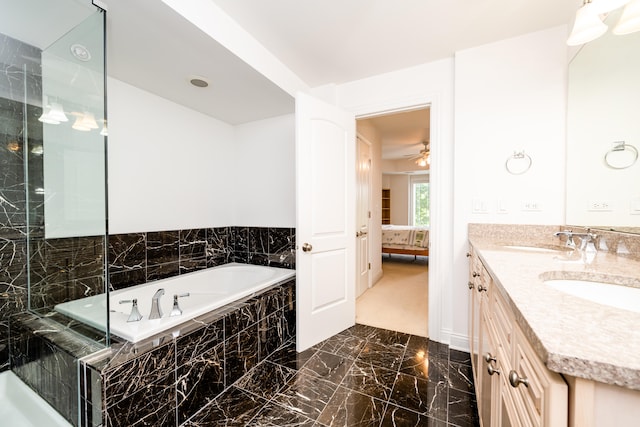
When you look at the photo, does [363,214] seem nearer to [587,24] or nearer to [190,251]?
[190,251]

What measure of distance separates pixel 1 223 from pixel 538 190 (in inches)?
143

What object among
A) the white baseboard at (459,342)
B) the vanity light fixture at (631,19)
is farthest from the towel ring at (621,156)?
the white baseboard at (459,342)

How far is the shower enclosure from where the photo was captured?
1.46 metres

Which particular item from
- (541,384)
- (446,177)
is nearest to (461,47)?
(446,177)

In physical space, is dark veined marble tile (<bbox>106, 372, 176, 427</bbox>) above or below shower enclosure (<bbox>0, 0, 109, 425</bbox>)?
below

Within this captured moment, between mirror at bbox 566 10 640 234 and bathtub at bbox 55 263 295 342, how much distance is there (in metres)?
2.17

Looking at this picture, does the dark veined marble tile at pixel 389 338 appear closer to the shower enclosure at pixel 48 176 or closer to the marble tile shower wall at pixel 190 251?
the marble tile shower wall at pixel 190 251

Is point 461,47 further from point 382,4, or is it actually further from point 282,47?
point 282,47

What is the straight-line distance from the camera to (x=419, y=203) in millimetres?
7543

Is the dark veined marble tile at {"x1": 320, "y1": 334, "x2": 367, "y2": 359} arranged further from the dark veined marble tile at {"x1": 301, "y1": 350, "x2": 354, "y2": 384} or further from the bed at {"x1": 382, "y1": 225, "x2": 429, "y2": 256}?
the bed at {"x1": 382, "y1": 225, "x2": 429, "y2": 256}

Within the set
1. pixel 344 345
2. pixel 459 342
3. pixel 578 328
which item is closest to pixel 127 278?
pixel 344 345

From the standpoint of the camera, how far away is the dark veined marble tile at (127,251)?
82.4 inches

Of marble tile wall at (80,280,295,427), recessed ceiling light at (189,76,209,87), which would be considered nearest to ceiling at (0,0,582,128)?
recessed ceiling light at (189,76,209,87)

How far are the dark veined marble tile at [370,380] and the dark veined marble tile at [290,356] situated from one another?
0.37 m
